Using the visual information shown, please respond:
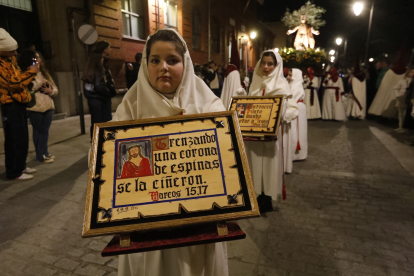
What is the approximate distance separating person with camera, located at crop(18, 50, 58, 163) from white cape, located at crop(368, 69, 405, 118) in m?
10.9

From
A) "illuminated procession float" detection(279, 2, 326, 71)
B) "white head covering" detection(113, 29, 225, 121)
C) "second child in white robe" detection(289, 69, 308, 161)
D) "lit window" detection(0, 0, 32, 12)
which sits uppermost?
"lit window" detection(0, 0, 32, 12)

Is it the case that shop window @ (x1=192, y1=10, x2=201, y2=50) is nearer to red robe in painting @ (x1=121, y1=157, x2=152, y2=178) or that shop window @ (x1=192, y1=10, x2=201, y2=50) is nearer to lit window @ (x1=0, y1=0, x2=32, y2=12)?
lit window @ (x1=0, y1=0, x2=32, y2=12)

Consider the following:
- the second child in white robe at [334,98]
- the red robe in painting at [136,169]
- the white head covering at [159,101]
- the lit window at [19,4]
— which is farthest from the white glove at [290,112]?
the lit window at [19,4]

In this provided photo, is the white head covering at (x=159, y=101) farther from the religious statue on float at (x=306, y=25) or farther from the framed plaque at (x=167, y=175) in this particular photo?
the religious statue on float at (x=306, y=25)

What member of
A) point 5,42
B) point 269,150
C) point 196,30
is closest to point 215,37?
point 196,30

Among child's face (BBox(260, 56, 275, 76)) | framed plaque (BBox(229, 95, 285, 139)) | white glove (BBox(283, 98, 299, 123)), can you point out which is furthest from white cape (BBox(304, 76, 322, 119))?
framed plaque (BBox(229, 95, 285, 139))

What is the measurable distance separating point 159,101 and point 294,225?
2528 millimetres

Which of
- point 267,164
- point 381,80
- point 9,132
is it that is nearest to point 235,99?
point 267,164

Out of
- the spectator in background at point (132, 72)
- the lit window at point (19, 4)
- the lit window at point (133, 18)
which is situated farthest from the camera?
the lit window at point (133, 18)

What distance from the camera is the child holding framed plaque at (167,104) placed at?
1.46m

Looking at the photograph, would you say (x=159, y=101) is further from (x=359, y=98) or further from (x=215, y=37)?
(x=215, y=37)

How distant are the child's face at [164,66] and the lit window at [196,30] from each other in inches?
673

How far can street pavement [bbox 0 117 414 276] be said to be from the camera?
2535 millimetres

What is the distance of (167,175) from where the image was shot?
4.31 feet
